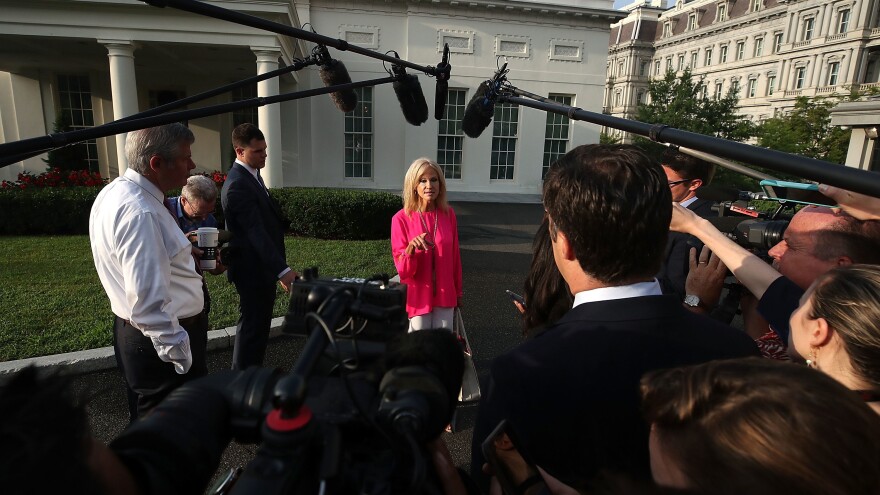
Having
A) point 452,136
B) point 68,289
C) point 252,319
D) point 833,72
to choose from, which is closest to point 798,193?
point 252,319

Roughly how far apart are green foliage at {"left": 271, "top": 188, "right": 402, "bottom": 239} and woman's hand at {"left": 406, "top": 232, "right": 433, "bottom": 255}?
670 cm

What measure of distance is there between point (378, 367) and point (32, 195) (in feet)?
40.5

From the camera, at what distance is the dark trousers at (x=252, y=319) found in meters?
3.74

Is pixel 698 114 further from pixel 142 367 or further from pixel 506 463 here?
pixel 506 463

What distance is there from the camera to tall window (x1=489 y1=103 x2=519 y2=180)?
19.3m

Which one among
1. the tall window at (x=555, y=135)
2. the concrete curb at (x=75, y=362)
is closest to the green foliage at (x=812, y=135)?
the tall window at (x=555, y=135)

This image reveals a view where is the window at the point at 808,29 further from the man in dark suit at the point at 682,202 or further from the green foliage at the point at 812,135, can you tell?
the man in dark suit at the point at 682,202

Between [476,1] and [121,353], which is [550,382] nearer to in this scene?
[121,353]

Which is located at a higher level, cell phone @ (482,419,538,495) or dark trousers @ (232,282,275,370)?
cell phone @ (482,419,538,495)

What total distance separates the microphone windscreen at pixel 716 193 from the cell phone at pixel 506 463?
2506 mm

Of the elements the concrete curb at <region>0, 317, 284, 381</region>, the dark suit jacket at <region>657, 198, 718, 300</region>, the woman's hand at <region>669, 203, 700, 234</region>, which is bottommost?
the concrete curb at <region>0, 317, 284, 381</region>

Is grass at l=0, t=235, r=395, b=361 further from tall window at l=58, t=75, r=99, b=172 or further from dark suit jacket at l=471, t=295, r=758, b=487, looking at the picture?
tall window at l=58, t=75, r=99, b=172

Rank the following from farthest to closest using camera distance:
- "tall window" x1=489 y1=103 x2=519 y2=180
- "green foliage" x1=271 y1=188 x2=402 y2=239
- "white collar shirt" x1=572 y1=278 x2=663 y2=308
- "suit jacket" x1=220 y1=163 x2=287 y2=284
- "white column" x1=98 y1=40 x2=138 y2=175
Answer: "tall window" x1=489 y1=103 x2=519 y2=180 < "white column" x1=98 y1=40 x2=138 y2=175 < "green foliage" x1=271 y1=188 x2=402 y2=239 < "suit jacket" x1=220 y1=163 x2=287 y2=284 < "white collar shirt" x1=572 y1=278 x2=663 y2=308

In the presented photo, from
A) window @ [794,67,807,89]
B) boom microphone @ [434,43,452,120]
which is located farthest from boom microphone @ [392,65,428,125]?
window @ [794,67,807,89]
